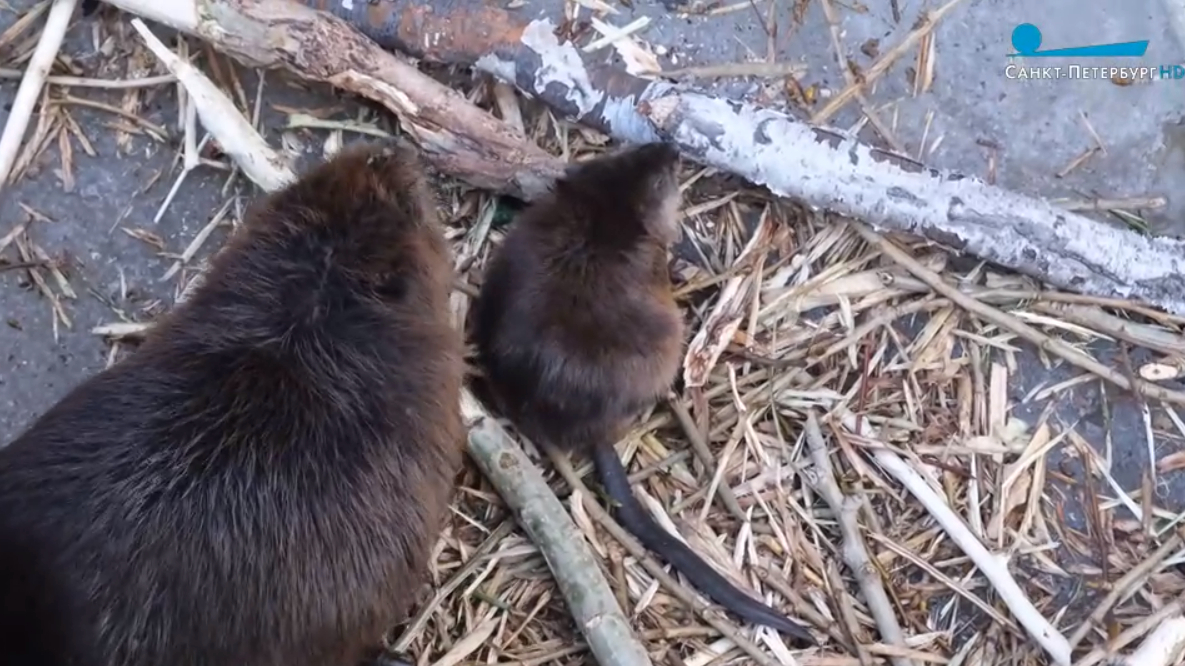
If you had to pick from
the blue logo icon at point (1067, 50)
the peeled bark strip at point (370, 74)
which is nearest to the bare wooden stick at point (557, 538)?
the peeled bark strip at point (370, 74)

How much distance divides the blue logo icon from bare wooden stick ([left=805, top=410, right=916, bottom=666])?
113 centimetres

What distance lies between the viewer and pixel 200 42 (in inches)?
106

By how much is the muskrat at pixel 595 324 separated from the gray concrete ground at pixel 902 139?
21.6 inches

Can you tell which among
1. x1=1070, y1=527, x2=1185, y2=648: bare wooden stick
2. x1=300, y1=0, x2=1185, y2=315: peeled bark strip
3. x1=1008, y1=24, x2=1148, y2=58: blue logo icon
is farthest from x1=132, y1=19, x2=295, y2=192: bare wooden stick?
x1=1070, y1=527, x2=1185, y2=648: bare wooden stick

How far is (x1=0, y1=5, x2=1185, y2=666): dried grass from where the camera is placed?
2.53 metres

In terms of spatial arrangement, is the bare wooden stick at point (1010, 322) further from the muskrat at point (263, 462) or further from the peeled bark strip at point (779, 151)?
the muskrat at point (263, 462)

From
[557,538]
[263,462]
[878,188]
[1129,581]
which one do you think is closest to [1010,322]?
[878,188]

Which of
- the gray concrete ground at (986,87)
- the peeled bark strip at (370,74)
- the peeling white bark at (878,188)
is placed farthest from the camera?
the gray concrete ground at (986,87)

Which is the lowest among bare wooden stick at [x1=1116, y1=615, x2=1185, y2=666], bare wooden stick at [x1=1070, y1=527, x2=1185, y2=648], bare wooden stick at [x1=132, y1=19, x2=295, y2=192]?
bare wooden stick at [x1=1116, y1=615, x2=1185, y2=666]

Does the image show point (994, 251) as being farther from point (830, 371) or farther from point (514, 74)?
point (514, 74)

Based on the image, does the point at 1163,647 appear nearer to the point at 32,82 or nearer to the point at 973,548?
the point at 973,548

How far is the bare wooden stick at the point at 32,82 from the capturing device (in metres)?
2.61

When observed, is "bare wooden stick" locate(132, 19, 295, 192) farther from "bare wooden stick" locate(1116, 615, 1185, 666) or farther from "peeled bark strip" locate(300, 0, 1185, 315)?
"bare wooden stick" locate(1116, 615, 1185, 666)

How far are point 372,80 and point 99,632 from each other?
127 cm
